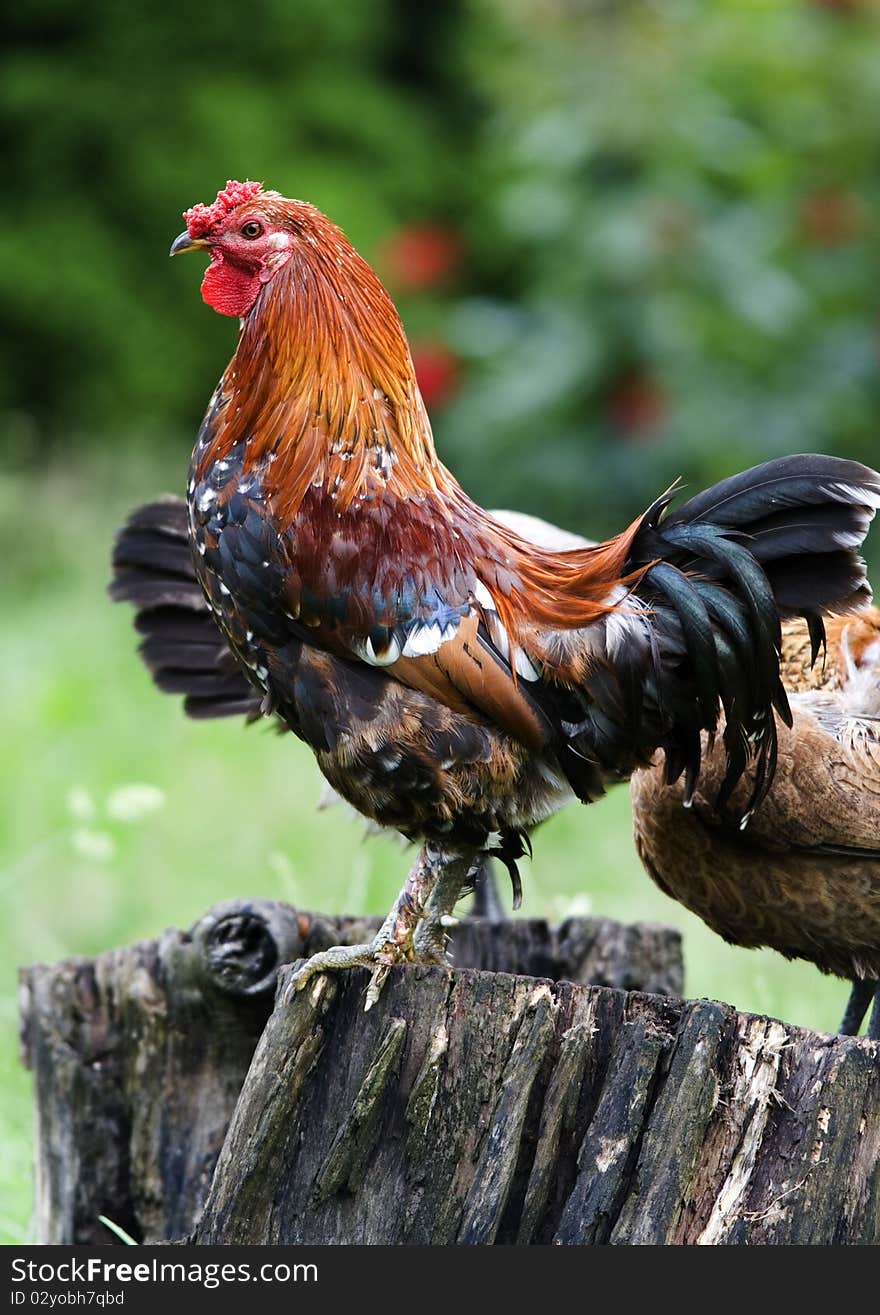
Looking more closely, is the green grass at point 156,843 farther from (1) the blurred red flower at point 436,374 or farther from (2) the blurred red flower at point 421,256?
(2) the blurred red flower at point 421,256

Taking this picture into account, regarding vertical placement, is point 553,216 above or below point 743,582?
above

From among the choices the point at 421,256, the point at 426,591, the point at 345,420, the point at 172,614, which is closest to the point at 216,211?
the point at 345,420

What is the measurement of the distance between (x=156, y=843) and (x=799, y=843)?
424 cm

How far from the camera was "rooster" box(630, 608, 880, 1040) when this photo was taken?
3535 mm

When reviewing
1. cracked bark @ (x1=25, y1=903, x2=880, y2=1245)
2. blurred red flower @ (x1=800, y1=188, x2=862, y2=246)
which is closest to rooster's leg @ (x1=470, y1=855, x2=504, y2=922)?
cracked bark @ (x1=25, y1=903, x2=880, y2=1245)

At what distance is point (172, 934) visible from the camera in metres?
3.82

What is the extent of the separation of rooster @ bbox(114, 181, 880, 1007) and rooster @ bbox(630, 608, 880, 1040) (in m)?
0.14

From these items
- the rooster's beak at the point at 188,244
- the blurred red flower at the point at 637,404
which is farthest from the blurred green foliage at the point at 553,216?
the rooster's beak at the point at 188,244

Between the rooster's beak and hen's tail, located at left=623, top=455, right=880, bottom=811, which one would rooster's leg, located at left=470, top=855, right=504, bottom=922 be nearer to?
hen's tail, located at left=623, top=455, right=880, bottom=811

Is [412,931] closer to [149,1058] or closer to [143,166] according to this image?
[149,1058]

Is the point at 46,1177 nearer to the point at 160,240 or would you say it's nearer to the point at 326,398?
the point at 326,398

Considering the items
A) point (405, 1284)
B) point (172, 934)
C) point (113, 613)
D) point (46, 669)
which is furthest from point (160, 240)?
point (405, 1284)

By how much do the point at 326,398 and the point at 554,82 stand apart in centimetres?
661

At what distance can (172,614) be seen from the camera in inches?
172
